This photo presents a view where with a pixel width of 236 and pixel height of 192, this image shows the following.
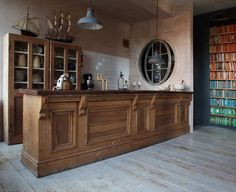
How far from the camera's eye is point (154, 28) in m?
5.91

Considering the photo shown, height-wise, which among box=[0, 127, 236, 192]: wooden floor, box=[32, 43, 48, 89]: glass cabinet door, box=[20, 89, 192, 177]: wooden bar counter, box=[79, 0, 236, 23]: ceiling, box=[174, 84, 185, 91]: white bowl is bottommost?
Answer: box=[0, 127, 236, 192]: wooden floor

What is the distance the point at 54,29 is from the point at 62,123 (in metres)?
2.72

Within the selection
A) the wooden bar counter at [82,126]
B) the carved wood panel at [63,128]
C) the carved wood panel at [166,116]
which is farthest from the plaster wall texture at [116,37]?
the carved wood panel at [63,128]

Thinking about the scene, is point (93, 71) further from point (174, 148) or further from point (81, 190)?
point (81, 190)

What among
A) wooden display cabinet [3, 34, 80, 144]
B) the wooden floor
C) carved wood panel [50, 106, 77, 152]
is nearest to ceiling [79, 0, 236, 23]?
wooden display cabinet [3, 34, 80, 144]

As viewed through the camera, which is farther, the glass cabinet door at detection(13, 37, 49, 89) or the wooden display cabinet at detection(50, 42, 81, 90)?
the wooden display cabinet at detection(50, 42, 81, 90)

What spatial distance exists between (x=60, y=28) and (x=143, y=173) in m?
3.62

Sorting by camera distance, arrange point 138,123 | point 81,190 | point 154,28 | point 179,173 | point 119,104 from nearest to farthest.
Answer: point 81,190 < point 179,173 < point 119,104 < point 138,123 < point 154,28

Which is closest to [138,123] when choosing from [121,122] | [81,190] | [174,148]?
[121,122]

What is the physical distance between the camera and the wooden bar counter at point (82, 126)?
2533 mm

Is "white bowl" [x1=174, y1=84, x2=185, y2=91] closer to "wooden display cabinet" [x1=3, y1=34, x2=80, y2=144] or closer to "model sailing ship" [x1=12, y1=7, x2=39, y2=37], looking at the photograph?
"wooden display cabinet" [x1=3, y1=34, x2=80, y2=144]

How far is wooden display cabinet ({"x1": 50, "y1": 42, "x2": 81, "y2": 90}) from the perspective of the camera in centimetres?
420

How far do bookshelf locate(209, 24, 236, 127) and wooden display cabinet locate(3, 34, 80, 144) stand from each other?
13.7 feet

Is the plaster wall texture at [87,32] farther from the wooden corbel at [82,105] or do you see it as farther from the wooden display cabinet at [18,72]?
the wooden corbel at [82,105]
